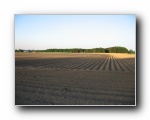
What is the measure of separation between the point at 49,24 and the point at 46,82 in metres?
0.72

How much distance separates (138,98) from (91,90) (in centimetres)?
58

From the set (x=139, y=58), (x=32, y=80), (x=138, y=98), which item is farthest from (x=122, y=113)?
(x=32, y=80)

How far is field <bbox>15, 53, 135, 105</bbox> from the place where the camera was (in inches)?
214

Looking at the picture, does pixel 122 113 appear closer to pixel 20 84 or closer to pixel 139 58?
pixel 139 58

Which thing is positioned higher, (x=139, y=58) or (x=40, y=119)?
(x=139, y=58)

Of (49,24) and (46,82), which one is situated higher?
(49,24)

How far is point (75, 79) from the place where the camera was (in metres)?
5.48

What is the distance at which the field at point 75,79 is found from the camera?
214 inches

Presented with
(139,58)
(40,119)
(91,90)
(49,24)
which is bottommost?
A: (40,119)

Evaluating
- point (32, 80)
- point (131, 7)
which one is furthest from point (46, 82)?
point (131, 7)

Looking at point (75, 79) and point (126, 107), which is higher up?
point (75, 79)

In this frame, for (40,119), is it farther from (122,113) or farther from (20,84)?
(122,113)

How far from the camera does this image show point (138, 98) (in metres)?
5.45

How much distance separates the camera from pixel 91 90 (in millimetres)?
5477
